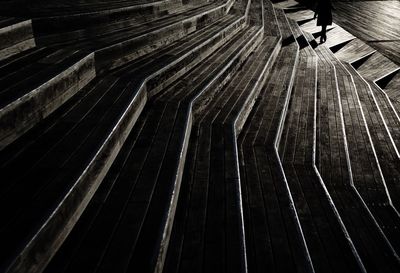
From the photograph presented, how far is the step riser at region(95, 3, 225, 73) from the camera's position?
148 inches

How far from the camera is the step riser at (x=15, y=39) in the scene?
2977 millimetres

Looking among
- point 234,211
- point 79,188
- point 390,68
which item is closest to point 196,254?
point 234,211

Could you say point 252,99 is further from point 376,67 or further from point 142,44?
point 376,67

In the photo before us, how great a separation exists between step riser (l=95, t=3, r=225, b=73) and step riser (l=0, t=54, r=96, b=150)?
425 millimetres

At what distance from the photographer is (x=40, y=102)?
2.52 meters

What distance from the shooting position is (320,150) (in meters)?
4.29

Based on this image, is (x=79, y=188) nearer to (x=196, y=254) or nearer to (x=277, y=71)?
(x=196, y=254)

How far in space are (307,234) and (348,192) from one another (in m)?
1.20

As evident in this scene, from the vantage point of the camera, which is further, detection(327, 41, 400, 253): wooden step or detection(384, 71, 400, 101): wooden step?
detection(384, 71, 400, 101): wooden step

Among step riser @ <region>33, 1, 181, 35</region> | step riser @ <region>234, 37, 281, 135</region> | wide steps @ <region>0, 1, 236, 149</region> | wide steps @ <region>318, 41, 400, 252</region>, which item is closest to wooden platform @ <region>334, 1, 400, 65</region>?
wide steps @ <region>318, 41, 400, 252</region>

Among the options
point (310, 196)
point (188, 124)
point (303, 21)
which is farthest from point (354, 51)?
point (188, 124)

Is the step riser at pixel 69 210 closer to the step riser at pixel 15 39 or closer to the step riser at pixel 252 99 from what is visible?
the step riser at pixel 15 39

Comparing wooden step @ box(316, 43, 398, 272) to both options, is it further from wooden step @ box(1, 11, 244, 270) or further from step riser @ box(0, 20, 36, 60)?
step riser @ box(0, 20, 36, 60)

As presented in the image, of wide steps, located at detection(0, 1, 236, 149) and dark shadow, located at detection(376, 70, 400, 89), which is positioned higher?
wide steps, located at detection(0, 1, 236, 149)
